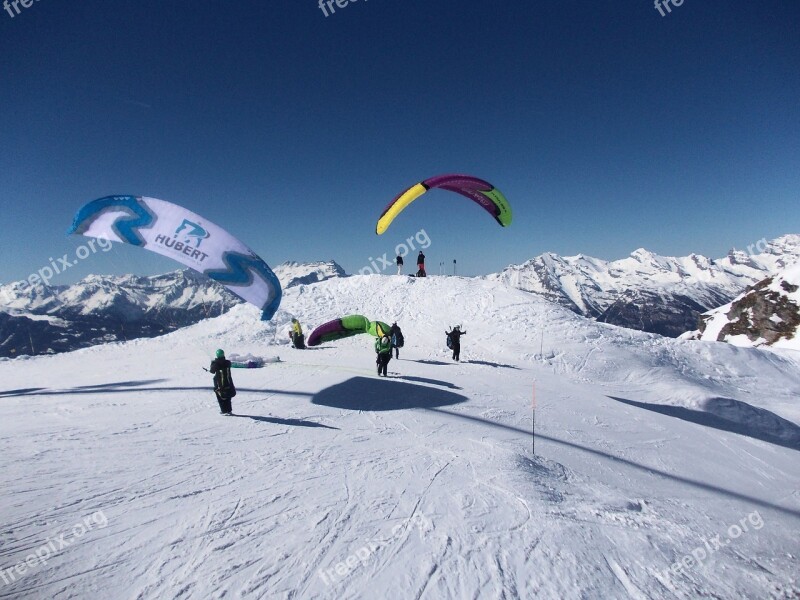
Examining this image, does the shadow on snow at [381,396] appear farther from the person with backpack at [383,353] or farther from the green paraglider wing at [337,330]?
the green paraglider wing at [337,330]

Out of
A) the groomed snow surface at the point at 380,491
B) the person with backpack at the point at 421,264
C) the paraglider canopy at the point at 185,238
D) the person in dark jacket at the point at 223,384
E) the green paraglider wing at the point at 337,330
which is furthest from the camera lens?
the person with backpack at the point at 421,264

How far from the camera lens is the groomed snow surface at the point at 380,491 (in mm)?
4023

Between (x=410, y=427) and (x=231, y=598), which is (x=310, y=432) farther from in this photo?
(x=231, y=598)

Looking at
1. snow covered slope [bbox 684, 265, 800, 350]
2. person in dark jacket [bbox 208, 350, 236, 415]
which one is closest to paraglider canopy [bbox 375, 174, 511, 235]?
person in dark jacket [bbox 208, 350, 236, 415]

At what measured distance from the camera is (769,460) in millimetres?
10070

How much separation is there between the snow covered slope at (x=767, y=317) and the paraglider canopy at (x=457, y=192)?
4285cm

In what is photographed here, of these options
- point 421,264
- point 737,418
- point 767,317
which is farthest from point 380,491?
point 767,317

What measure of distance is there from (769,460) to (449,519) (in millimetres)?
10871

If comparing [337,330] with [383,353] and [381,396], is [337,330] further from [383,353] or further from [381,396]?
[381,396]

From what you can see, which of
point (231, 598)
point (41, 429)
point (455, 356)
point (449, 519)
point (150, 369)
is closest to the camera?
point (231, 598)

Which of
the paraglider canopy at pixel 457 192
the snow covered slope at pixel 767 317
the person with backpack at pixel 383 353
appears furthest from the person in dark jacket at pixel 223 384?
the snow covered slope at pixel 767 317

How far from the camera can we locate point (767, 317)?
5162 cm

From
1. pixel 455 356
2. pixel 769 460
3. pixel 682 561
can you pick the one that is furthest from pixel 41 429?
pixel 769 460

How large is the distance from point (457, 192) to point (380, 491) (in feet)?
62.3
